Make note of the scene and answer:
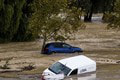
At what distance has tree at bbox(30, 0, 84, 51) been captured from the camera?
115ft

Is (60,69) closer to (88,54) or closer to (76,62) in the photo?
(76,62)

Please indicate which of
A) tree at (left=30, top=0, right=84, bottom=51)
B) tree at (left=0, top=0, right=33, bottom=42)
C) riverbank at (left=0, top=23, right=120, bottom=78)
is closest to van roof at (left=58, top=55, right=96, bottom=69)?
riverbank at (left=0, top=23, right=120, bottom=78)

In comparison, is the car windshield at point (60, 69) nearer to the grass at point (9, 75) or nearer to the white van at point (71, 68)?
the white van at point (71, 68)

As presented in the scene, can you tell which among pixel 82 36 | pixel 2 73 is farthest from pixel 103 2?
pixel 2 73

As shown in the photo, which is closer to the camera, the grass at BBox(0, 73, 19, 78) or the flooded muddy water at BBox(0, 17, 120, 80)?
the flooded muddy water at BBox(0, 17, 120, 80)

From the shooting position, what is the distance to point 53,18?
3522 cm

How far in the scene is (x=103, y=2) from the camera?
72.4 metres

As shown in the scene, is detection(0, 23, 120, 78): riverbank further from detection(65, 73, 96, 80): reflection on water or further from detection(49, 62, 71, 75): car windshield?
detection(65, 73, 96, 80): reflection on water

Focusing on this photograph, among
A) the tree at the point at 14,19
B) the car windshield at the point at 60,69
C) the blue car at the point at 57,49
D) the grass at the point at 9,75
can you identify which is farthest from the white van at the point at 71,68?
the tree at the point at 14,19

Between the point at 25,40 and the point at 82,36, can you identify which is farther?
the point at 82,36

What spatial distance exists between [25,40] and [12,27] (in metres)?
2.51

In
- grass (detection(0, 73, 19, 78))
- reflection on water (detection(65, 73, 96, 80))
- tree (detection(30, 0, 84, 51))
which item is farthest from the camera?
tree (detection(30, 0, 84, 51))

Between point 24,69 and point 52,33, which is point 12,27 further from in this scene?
point 24,69

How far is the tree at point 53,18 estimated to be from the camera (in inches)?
1380
